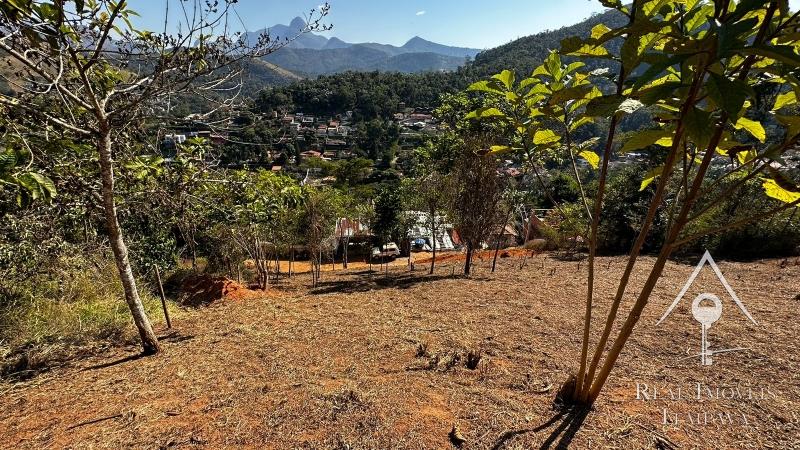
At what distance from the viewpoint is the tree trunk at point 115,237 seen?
11.7ft

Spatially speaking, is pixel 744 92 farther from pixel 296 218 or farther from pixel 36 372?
pixel 296 218

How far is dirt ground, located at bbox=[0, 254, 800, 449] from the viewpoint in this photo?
2658 mm

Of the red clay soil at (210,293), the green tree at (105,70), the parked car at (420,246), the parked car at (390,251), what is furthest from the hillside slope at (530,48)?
the green tree at (105,70)

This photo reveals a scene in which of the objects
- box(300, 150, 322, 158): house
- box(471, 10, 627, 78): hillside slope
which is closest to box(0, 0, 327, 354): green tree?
box(300, 150, 322, 158): house

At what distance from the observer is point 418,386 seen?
11.1 feet

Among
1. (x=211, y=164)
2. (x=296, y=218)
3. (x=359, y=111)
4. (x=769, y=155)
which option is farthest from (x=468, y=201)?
(x=359, y=111)

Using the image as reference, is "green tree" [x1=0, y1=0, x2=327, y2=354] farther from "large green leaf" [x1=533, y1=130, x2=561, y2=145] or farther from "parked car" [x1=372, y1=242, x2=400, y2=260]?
"parked car" [x1=372, y1=242, x2=400, y2=260]

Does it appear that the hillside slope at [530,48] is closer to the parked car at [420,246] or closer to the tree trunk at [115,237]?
the parked car at [420,246]

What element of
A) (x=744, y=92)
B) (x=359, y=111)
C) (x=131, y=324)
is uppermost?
(x=359, y=111)

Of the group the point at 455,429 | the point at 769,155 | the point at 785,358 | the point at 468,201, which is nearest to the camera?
the point at 769,155

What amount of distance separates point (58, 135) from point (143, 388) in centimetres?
255

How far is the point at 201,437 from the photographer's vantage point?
2.79 meters

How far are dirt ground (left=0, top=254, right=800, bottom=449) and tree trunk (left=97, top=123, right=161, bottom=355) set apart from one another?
0.28 m

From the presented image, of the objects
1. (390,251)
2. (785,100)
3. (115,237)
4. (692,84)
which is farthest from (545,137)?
(390,251)
